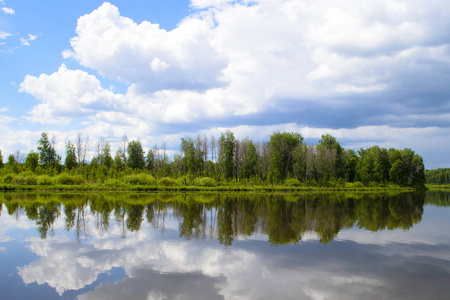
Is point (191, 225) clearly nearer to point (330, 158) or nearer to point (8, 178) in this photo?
point (8, 178)

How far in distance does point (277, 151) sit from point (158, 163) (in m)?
31.6

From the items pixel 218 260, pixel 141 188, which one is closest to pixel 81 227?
pixel 218 260

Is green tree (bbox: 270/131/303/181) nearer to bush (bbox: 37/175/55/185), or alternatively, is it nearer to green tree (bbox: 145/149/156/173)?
green tree (bbox: 145/149/156/173)

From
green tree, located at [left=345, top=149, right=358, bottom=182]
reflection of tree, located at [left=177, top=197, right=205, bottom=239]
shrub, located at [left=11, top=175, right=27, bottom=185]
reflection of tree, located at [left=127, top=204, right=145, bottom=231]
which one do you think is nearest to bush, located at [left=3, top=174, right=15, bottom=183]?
shrub, located at [left=11, top=175, right=27, bottom=185]

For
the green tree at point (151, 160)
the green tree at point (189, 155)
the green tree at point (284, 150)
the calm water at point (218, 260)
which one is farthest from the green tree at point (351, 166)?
the calm water at point (218, 260)

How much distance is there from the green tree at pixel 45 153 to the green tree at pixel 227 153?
3543 cm

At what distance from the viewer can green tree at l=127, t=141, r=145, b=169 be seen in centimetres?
6794

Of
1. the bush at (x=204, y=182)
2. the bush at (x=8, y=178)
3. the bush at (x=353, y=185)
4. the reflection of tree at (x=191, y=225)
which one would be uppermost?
the bush at (x=8, y=178)

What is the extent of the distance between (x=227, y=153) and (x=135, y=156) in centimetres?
2122

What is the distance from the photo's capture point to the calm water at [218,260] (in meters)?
7.52

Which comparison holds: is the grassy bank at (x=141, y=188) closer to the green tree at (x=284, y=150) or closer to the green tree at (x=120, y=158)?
the green tree at (x=284, y=150)

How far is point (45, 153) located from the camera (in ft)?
204

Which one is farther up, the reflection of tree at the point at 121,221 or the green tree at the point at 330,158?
the green tree at the point at 330,158

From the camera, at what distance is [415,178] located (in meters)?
82.3
